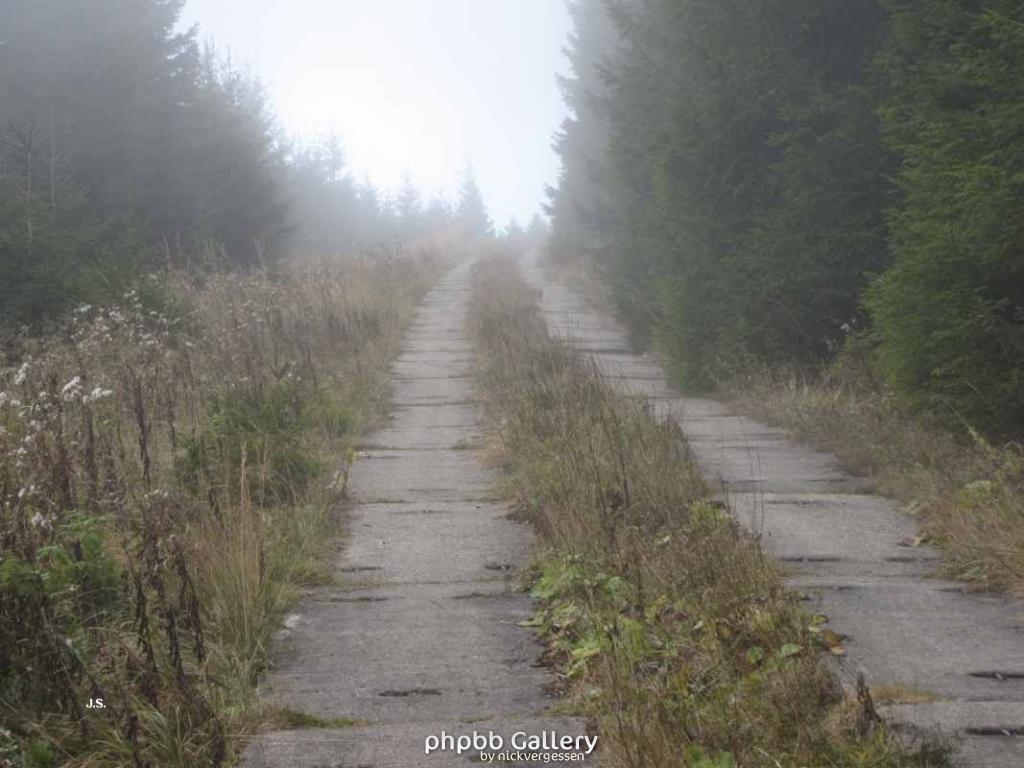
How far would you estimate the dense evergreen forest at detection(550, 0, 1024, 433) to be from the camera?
6.37 meters

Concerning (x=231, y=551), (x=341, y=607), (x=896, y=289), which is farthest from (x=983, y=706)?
(x=896, y=289)

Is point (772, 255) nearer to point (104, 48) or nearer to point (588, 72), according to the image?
point (104, 48)

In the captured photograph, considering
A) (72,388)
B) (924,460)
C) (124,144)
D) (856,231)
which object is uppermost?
(124,144)

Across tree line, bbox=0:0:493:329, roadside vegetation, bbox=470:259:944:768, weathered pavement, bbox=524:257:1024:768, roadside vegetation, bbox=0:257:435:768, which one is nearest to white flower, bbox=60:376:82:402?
roadside vegetation, bbox=0:257:435:768

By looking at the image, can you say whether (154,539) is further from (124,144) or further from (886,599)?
(124,144)

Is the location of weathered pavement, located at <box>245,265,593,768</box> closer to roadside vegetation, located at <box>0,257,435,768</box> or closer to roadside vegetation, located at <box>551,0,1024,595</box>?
roadside vegetation, located at <box>0,257,435,768</box>

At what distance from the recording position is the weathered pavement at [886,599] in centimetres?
346

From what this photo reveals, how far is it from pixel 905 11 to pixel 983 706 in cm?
540

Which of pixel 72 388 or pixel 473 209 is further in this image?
pixel 473 209

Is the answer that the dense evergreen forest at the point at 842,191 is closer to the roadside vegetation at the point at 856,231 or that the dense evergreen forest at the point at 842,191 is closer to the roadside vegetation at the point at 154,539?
the roadside vegetation at the point at 856,231

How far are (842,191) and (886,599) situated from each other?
5.42 metres

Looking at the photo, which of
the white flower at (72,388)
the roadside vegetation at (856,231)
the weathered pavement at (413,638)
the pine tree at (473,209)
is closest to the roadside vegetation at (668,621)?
the weathered pavement at (413,638)

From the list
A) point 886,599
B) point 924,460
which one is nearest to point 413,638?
point 886,599

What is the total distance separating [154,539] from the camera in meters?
3.67
